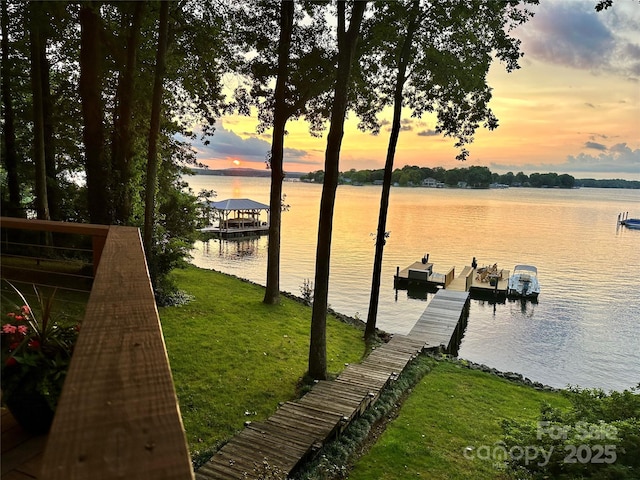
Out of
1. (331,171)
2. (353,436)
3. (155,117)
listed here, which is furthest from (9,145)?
(353,436)

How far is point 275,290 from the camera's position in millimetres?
11672

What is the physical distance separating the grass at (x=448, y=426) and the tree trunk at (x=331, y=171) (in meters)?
1.66

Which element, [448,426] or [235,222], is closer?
[448,426]

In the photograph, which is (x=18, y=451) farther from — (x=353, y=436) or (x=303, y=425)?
(x=353, y=436)

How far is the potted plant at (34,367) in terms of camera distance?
2.04m

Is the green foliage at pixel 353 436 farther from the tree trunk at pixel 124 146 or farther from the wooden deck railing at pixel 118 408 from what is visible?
A: the tree trunk at pixel 124 146

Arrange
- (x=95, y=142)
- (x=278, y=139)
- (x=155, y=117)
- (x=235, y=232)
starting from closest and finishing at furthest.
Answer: (x=155, y=117)
(x=95, y=142)
(x=278, y=139)
(x=235, y=232)

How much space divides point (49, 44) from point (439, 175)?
315 feet

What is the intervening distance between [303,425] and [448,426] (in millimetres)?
2452

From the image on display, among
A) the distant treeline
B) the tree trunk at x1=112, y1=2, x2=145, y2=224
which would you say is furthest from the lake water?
the distant treeline

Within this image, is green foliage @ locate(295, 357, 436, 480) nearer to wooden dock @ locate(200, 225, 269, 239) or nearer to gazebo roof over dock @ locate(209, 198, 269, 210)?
wooden dock @ locate(200, 225, 269, 239)

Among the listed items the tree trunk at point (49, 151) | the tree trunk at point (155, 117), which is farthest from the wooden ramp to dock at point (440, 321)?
the tree trunk at point (49, 151)

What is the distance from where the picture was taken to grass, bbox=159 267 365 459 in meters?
5.45

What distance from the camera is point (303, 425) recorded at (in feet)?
15.8
